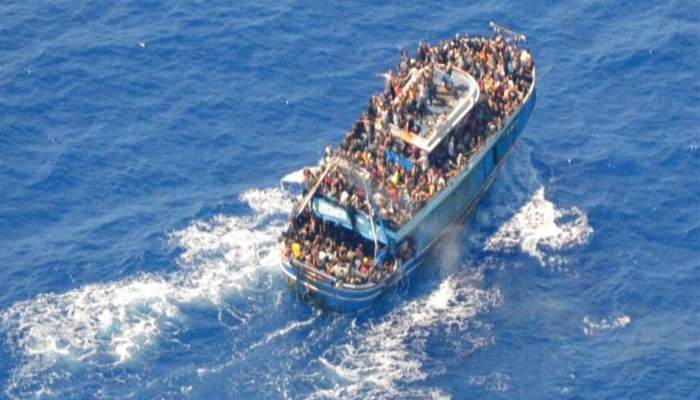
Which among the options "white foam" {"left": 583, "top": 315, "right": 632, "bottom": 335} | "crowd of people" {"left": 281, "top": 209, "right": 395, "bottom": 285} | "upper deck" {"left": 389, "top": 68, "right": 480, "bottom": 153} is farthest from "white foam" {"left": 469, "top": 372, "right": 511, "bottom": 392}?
"upper deck" {"left": 389, "top": 68, "right": 480, "bottom": 153}

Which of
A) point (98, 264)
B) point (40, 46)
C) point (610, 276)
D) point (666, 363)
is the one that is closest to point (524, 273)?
point (610, 276)

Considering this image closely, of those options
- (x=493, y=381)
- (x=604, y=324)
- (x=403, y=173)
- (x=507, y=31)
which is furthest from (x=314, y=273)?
(x=507, y=31)

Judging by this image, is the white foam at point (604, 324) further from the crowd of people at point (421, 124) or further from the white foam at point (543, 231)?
the crowd of people at point (421, 124)

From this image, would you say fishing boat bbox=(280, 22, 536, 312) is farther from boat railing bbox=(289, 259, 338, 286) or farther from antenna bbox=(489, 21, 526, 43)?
antenna bbox=(489, 21, 526, 43)

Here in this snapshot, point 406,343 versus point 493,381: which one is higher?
point 406,343

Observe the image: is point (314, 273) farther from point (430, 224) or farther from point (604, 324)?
point (604, 324)

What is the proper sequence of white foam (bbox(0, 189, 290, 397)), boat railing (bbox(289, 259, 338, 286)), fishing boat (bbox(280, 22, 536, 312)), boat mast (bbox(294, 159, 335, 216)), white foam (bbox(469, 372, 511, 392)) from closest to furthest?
white foam (bbox(469, 372, 511, 392)), white foam (bbox(0, 189, 290, 397)), boat railing (bbox(289, 259, 338, 286)), fishing boat (bbox(280, 22, 536, 312)), boat mast (bbox(294, 159, 335, 216))
